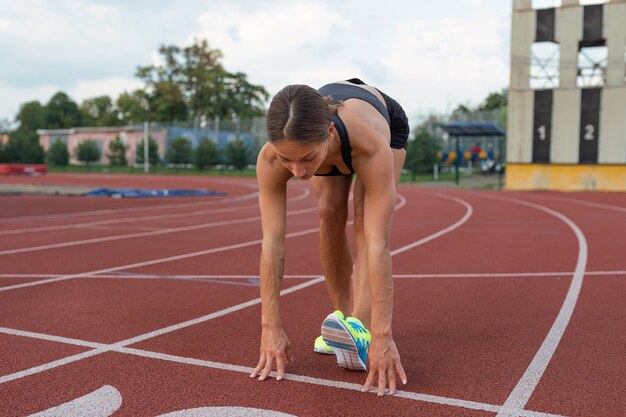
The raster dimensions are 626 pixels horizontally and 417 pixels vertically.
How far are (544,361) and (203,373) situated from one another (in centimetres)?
181

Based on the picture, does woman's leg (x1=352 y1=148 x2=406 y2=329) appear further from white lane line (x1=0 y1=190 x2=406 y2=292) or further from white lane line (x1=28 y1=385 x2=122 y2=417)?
white lane line (x1=0 y1=190 x2=406 y2=292)

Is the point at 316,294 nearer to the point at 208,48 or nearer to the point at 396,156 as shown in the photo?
the point at 396,156

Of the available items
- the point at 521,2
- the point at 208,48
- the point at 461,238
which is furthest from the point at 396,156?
the point at 208,48

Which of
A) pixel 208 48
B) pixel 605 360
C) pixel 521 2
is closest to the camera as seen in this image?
pixel 605 360

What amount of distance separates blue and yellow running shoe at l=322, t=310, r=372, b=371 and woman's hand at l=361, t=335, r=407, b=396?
0.14 metres

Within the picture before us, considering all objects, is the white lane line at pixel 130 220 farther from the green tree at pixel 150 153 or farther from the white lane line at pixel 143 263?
the green tree at pixel 150 153

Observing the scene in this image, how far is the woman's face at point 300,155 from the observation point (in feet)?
8.09

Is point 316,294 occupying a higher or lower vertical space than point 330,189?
lower

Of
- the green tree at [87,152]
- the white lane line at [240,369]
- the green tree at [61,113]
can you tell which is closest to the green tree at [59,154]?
the green tree at [87,152]

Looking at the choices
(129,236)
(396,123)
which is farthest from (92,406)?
(129,236)

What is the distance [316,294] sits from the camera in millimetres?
5098

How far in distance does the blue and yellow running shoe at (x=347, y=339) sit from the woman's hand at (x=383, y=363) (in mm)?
144

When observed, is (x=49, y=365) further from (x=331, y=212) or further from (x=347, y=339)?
(x=331, y=212)

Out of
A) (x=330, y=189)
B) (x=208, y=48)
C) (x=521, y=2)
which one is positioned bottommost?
(x=330, y=189)
